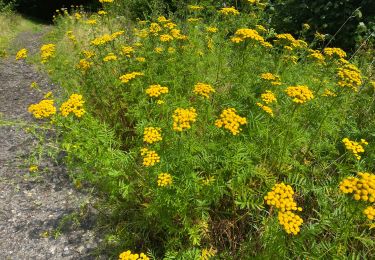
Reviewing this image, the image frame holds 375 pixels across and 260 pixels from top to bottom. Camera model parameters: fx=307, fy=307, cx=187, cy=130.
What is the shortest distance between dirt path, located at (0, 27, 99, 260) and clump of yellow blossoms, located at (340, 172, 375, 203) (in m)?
2.89

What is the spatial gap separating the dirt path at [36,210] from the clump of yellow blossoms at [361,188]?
114 inches

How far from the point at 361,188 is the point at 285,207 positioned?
22.3 inches

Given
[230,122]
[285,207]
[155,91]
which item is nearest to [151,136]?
[155,91]

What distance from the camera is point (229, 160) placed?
298 cm

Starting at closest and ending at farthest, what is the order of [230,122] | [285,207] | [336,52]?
[285,207] → [230,122] → [336,52]

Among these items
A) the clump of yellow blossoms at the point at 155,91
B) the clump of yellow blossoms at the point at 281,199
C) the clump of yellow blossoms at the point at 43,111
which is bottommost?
the clump of yellow blossoms at the point at 281,199

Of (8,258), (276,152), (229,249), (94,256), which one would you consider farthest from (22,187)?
(276,152)

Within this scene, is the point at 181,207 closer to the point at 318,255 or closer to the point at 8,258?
the point at 318,255

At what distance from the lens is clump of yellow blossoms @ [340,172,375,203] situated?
2211mm

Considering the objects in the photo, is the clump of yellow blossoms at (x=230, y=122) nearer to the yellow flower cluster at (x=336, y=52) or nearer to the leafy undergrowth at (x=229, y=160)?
the leafy undergrowth at (x=229, y=160)

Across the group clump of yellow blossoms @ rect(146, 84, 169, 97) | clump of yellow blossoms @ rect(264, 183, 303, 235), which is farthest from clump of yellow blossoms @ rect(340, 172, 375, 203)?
clump of yellow blossoms @ rect(146, 84, 169, 97)

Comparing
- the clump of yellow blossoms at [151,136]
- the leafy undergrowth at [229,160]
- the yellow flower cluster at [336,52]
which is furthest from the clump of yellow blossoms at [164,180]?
the yellow flower cluster at [336,52]

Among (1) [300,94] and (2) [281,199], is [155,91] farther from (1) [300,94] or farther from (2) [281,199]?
(2) [281,199]

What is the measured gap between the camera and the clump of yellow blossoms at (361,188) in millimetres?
2211
